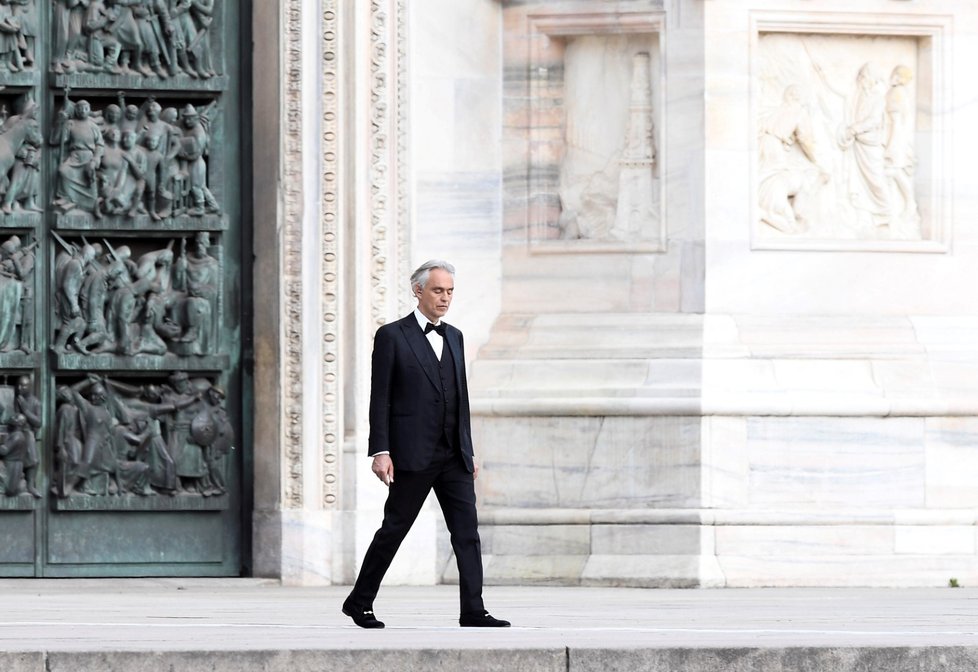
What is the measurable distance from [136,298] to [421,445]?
15.5 feet

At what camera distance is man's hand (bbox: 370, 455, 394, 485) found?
11.2 m

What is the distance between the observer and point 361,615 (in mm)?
11359

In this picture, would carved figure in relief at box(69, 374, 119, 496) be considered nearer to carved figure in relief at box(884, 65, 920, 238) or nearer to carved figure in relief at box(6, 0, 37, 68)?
carved figure in relief at box(6, 0, 37, 68)

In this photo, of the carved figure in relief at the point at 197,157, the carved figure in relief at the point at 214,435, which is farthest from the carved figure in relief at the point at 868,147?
the carved figure in relief at the point at 214,435

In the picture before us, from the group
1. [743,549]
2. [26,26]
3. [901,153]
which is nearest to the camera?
[743,549]

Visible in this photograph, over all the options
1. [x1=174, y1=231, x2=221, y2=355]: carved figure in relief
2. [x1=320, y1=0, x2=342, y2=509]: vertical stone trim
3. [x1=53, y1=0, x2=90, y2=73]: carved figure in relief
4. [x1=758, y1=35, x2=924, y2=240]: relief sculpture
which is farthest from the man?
[x1=53, y1=0, x2=90, y2=73]: carved figure in relief

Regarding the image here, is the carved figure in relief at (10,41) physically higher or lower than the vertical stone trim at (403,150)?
higher

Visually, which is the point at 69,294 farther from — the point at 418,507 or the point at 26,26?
the point at 418,507

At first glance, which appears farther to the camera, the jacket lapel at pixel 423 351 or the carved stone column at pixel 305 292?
the carved stone column at pixel 305 292

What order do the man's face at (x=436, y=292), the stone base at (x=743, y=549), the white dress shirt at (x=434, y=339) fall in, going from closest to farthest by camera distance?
1. the man's face at (x=436, y=292)
2. the white dress shirt at (x=434, y=339)
3. the stone base at (x=743, y=549)

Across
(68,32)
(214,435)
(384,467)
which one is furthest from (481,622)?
(68,32)

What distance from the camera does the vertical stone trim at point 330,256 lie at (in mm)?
15078

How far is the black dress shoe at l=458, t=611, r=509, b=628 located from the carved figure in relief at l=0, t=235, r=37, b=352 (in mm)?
5140

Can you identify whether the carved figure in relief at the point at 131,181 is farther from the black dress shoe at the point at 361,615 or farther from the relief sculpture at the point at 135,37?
the black dress shoe at the point at 361,615
